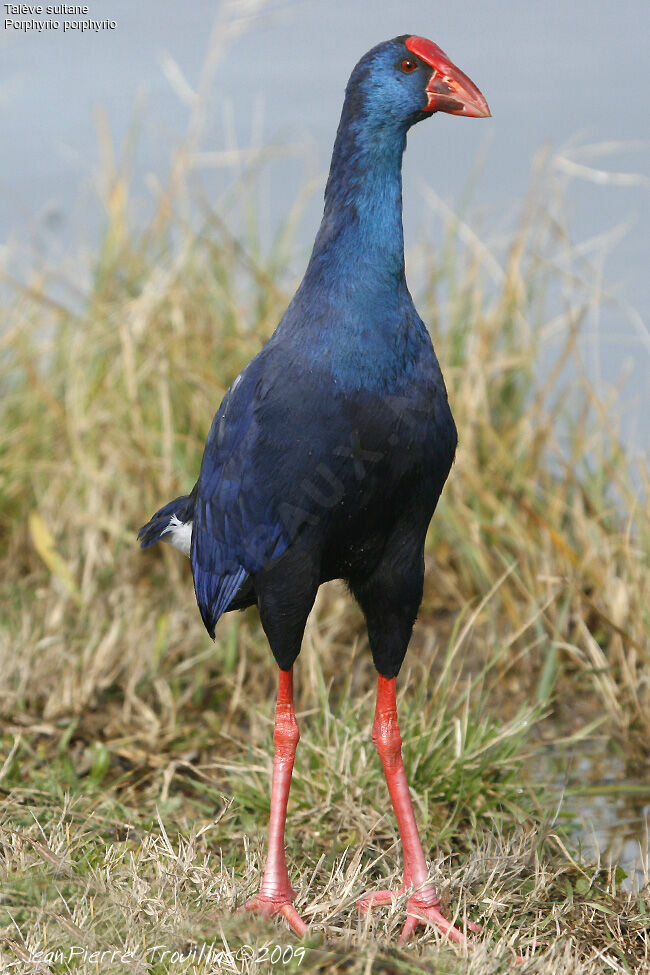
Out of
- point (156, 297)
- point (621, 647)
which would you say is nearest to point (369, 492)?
point (621, 647)

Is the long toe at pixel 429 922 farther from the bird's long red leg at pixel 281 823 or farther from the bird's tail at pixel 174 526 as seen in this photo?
the bird's tail at pixel 174 526

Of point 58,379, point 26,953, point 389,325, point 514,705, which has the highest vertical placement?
point 389,325

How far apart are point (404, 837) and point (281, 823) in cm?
31

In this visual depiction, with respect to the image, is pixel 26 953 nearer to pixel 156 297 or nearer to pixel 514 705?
pixel 514 705

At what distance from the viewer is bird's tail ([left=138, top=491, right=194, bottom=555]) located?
11.9 ft

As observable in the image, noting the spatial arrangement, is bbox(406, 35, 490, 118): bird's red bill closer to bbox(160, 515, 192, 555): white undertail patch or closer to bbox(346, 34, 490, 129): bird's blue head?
bbox(346, 34, 490, 129): bird's blue head

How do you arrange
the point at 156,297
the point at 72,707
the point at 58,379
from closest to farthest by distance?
1. the point at 72,707
2. the point at 156,297
3. the point at 58,379

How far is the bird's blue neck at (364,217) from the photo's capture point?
9.56 ft

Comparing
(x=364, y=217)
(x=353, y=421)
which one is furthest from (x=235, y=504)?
(x=364, y=217)

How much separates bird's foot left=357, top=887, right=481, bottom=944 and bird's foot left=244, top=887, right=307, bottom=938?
161mm

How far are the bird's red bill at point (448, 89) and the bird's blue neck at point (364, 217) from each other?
0.45 feet

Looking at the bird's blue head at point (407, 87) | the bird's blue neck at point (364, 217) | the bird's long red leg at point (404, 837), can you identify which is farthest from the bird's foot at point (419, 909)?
the bird's blue head at point (407, 87)

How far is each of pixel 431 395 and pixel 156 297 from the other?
2.85m

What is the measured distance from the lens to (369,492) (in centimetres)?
291
